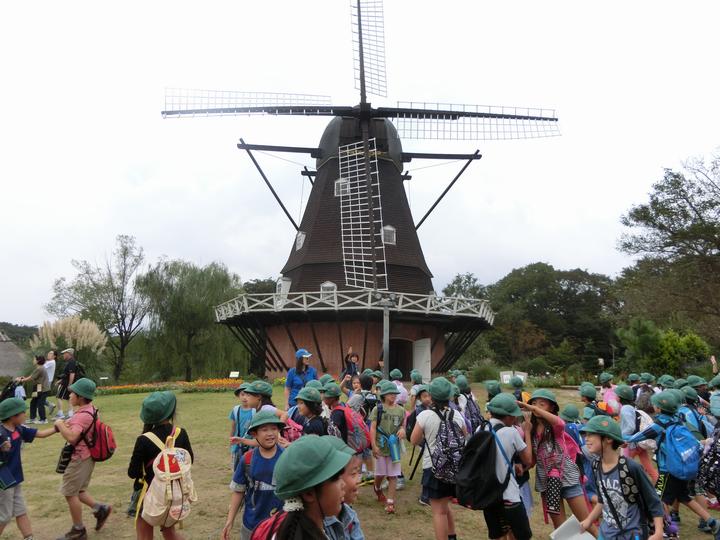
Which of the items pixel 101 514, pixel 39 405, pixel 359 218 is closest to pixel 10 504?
pixel 101 514

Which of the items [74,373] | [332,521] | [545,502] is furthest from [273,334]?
[332,521]

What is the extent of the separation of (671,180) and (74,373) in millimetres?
24987

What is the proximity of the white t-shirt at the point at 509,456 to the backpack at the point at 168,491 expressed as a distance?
234 cm

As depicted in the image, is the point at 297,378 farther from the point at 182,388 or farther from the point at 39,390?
the point at 182,388

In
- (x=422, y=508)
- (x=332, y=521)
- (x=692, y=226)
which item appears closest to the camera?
(x=332, y=521)

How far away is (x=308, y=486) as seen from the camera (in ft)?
6.33

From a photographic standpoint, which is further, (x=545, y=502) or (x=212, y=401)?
(x=212, y=401)

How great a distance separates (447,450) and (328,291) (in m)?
17.1

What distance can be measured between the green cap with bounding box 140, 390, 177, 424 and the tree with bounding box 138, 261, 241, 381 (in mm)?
27655

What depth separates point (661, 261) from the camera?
2531 cm

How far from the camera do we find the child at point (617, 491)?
3510mm

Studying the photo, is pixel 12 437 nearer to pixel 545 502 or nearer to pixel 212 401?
pixel 545 502

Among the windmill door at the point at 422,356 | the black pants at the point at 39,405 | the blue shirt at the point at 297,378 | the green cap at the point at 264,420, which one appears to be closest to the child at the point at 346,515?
the green cap at the point at 264,420

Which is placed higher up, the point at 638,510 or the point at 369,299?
the point at 369,299
